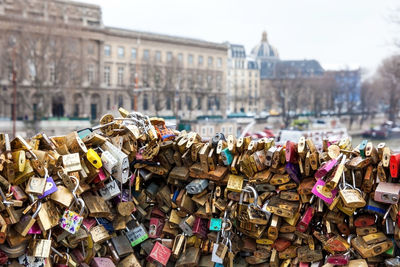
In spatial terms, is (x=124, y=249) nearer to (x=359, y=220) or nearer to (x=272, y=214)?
(x=272, y=214)

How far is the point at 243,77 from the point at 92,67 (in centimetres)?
4830

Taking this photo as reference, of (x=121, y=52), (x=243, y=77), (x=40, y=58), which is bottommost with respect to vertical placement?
(x=40, y=58)

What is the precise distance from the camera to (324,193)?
362 centimetres

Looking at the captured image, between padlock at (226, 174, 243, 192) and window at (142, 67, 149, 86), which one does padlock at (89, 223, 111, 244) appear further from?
window at (142, 67, 149, 86)

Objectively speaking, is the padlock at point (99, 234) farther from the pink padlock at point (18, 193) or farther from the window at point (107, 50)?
the window at point (107, 50)

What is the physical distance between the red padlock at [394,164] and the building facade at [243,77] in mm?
91031

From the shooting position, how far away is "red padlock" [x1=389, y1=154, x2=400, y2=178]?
3373mm

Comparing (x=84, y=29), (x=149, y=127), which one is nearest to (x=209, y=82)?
(x=84, y=29)

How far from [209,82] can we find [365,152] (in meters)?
61.3

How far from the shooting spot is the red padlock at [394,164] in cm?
337

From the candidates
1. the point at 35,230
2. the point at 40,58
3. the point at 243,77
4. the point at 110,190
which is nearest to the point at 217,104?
the point at 243,77

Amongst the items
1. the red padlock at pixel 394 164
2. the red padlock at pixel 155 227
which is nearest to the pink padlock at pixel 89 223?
the red padlock at pixel 155 227

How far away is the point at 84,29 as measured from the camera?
178ft

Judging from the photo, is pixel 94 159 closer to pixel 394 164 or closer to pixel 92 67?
pixel 394 164
